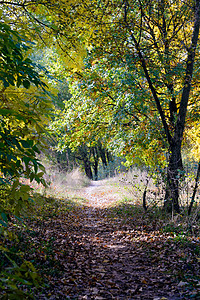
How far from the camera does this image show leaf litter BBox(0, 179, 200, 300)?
3.71 metres

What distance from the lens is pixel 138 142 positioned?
27.1ft

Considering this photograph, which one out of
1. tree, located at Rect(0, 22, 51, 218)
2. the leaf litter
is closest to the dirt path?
the leaf litter

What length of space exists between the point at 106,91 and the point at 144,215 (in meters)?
4.49

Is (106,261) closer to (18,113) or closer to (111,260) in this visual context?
(111,260)

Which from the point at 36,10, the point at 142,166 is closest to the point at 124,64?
the point at 36,10

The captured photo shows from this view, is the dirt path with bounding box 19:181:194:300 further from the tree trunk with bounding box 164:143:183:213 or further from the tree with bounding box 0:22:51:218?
the tree with bounding box 0:22:51:218

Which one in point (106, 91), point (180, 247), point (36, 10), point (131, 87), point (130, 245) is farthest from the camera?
point (106, 91)

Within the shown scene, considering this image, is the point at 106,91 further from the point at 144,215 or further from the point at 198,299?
the point at 198,299

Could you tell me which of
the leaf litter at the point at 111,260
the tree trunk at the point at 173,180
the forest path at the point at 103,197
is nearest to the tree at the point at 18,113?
the leaf litter at the point at 111,260

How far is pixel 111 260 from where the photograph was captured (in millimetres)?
5207

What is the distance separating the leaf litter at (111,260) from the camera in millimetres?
3713

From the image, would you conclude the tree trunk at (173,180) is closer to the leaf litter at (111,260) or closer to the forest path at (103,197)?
the leaf litter at (111,260)

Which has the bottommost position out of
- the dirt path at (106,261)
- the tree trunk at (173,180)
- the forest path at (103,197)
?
the forest path at (103,197)

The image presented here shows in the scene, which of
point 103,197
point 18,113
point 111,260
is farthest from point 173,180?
point 103,197
